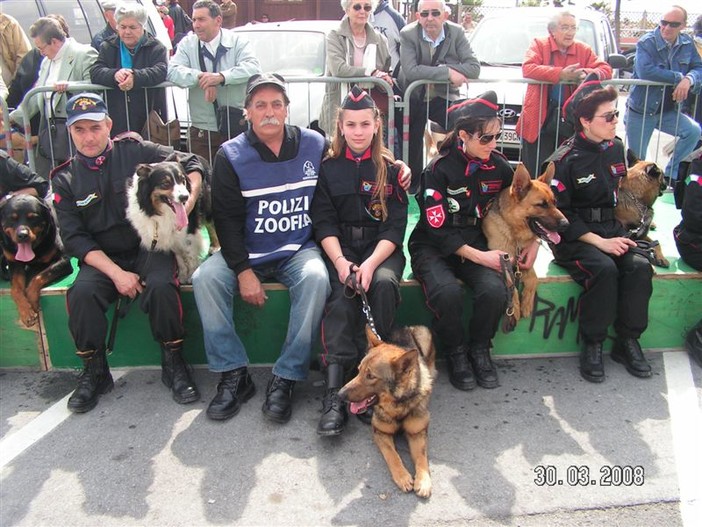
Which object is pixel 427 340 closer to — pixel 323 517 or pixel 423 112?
pixel 323 517

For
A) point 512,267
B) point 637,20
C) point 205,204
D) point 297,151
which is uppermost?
point 637,20

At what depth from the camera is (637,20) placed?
2664 cm

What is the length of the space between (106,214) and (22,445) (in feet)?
4.83

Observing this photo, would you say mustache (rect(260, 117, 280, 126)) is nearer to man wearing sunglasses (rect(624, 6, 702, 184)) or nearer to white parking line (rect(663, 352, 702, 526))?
white parking line (rect(663, 352, 702, 526))

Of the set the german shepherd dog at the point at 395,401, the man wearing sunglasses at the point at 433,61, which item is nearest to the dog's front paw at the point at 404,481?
the german shepherd dog at the point at 395,401

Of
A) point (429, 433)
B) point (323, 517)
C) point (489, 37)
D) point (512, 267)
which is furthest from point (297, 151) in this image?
point (489, 37)

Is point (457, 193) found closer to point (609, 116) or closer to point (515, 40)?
→ point (609, 116)

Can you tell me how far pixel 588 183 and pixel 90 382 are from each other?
138 inches

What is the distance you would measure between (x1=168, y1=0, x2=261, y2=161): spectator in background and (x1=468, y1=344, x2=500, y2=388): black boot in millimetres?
3104

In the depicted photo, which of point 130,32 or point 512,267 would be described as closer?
point 512,267

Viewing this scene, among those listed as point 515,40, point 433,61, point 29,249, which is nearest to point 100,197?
point 29,249

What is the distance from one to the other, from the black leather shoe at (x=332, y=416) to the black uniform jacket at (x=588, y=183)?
6.44 feet

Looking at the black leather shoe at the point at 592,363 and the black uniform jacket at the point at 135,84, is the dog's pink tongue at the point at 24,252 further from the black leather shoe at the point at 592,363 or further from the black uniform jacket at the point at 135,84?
the black leather shoe at the point at 592,363

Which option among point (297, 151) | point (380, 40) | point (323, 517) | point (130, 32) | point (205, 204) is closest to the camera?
point (323, 517)
